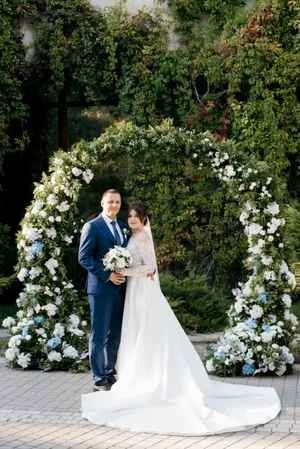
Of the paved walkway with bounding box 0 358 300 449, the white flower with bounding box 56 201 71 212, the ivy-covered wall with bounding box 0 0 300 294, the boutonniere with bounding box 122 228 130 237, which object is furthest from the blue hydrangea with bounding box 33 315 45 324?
the ivy-covered wall with bounding box 0 0 300 294

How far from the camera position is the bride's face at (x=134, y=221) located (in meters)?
7.71

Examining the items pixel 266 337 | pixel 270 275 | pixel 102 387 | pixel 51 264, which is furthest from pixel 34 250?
pixel 266 337

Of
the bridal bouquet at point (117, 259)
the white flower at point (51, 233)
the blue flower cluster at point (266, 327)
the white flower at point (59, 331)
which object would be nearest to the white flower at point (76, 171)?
the white flower at point (51, 233)

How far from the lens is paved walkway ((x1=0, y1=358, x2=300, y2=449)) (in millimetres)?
6027

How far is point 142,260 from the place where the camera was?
25.4 ft

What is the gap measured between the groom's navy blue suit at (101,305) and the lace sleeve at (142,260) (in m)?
0.24

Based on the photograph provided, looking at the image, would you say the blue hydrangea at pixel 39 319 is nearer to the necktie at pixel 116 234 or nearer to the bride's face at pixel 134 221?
the necktie at pixel 116 234

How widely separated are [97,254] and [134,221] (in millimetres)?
517

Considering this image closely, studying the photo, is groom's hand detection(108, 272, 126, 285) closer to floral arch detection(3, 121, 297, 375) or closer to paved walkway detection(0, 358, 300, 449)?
paved walkway detection(0, 358, 300, 449)

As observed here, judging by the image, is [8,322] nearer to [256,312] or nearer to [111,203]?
[111,203]

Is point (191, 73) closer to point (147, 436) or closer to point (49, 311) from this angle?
point (49, 311)

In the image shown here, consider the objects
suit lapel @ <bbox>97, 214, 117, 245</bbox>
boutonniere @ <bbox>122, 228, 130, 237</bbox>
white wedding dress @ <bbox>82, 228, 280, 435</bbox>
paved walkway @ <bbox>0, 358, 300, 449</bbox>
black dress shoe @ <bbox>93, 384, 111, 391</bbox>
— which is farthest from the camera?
boutonniere @ <bbox>122, 228, 130, 237</bbox>

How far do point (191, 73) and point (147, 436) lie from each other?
25.3 ft

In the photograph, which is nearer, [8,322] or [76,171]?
[76,171]
